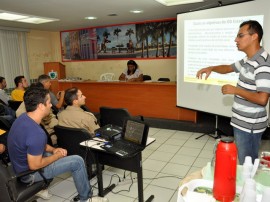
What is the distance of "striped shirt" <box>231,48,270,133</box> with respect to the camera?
162 centimetres

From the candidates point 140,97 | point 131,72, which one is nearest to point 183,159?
point 140,97

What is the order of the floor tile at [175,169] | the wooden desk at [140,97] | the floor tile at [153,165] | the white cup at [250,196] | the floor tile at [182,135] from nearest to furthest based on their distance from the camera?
the white cup at [250,196]
the floor tile at [175,169]
the floor tile at [153,165]
the floor tile at [182,135]
the wooden desk at [140,97]

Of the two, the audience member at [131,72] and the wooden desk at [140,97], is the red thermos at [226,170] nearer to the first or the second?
the wooden desk at [140,97]

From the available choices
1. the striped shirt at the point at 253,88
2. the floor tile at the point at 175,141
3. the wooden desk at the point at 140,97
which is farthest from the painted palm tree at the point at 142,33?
the striped shirt at the point at 253,88

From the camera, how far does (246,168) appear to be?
111 centimetres

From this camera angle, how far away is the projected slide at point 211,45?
327cm

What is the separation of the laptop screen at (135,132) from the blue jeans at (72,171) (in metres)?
0.53

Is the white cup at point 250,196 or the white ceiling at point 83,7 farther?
the white ceiling at point 83,7

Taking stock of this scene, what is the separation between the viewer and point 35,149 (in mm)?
1850

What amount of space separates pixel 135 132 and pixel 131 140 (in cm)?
10

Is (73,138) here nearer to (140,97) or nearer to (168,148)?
(168,148)

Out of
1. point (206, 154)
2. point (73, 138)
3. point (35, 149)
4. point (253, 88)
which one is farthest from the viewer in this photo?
point (206, 154)

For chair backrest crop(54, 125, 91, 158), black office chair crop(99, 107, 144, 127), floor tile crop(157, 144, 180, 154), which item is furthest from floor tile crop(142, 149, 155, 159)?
chair backrest crop(54, 125, 91, 158)

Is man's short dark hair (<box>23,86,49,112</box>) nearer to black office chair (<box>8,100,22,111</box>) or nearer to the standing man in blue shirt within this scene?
the standing man in blue shirt
